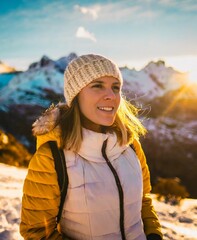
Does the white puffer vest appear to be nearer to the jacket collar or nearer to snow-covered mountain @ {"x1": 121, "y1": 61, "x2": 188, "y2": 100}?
the jacket collar

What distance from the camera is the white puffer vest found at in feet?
5.61

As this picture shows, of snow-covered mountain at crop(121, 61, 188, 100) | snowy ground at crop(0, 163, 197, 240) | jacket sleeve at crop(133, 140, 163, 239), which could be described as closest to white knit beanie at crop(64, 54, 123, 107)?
jacket sleeve at crop(133, 140, 163, 239)

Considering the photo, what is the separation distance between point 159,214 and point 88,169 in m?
3.43

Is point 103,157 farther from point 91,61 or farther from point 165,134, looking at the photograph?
point 165,134

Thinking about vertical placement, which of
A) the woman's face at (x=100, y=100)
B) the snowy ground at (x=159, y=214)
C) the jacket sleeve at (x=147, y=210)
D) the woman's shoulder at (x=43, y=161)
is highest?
the woman's face at (x=100, y=100)

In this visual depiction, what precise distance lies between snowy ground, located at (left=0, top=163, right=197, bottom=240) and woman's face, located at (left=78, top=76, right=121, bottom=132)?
167 cm

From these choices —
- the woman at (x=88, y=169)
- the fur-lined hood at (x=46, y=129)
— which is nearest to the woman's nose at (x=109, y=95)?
the woman at (x=88, y=169)

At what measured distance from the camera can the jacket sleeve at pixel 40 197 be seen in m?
1.63

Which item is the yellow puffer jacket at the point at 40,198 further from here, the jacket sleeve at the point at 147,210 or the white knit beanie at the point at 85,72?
the jacket sleeve at the point at 147,210

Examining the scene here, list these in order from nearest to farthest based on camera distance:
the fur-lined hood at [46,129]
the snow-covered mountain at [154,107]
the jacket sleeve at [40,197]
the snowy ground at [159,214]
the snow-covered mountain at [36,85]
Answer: the jacket sleeve at [40,197], the fur-lined hood at [46,129], the snowy ground at [159,214], the snow-covered mountain at [154,107], the snow-covered mountain at [36,85]

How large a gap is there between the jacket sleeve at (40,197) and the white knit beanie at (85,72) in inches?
18.4

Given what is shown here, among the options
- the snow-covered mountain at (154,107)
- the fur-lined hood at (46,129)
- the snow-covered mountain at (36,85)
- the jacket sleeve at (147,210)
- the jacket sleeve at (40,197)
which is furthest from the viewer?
the snow-covered mountain at (36,85)

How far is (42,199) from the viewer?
1631 mm

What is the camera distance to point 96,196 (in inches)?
68.1
